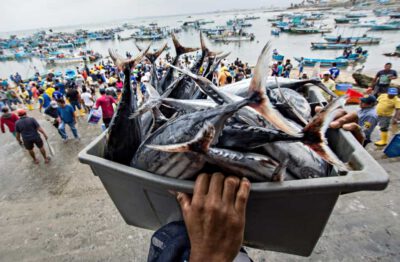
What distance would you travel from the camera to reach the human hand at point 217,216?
953 mm

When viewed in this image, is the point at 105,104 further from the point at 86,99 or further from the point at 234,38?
the point at 234,38

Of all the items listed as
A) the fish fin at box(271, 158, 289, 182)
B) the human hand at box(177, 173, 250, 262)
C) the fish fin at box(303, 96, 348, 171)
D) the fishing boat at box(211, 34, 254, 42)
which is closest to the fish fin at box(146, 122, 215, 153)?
the human hand at box(177, 173, 250, 262)

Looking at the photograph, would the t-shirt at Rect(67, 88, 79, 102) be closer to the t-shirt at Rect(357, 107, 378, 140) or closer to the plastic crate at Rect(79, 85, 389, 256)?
the plastic crate at Rect(79, 85, 389, 256)

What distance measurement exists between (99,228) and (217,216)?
2.84 meters

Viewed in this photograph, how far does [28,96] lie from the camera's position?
16.4 m

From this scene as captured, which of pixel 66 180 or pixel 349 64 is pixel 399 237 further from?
pixel 349 64

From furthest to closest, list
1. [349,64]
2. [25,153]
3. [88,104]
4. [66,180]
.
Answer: [349,64]
[88,104]
[25,153]
[66,180]

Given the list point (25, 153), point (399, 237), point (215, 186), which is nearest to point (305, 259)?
point (399, 237)

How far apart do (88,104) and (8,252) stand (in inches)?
304

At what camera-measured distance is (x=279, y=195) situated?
0.97 meters

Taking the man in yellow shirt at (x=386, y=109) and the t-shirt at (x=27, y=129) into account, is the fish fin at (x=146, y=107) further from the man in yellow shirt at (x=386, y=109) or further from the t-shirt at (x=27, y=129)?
the man in yellow shirt at (x=386, y=109)

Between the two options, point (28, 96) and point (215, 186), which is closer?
point (215, 186)

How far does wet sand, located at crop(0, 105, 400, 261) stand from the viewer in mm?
2484

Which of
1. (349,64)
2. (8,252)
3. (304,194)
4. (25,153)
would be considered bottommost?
(349,64)
